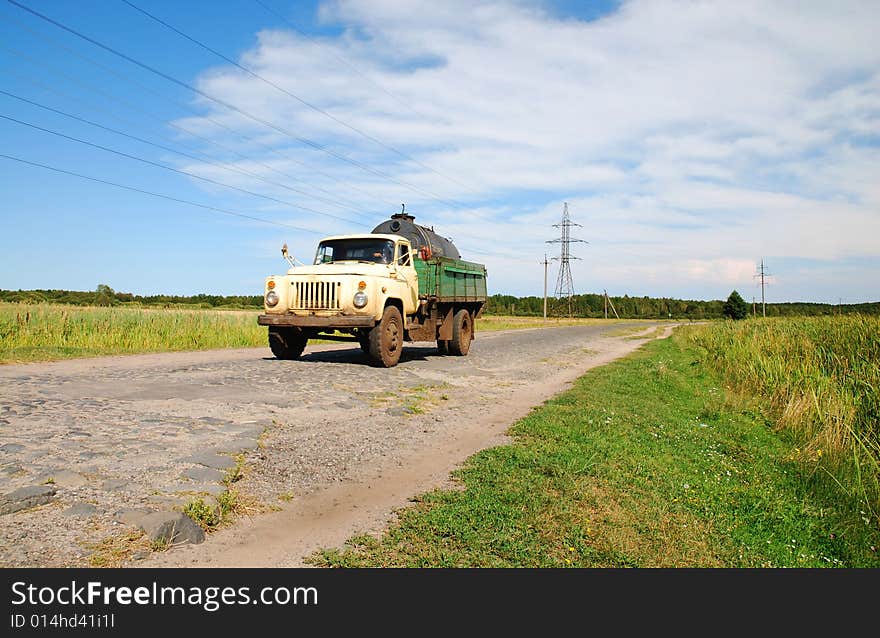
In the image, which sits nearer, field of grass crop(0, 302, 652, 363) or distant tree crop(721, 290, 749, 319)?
field of grass crop(0, 302, 652, 363)

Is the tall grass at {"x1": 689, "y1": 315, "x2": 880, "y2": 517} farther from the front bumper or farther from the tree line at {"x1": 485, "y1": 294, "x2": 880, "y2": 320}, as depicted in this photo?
the tree line at {"x1": 485, "y1": 294, "x2": 880, "y2": 320}

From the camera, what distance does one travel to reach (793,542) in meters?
4.40

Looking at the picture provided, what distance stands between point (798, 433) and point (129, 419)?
872 cm

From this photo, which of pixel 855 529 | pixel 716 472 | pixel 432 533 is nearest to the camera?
pixel 432 533

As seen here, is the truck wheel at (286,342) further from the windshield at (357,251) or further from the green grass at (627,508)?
the green grass at (627,508)

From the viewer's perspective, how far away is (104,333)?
55.9 feet

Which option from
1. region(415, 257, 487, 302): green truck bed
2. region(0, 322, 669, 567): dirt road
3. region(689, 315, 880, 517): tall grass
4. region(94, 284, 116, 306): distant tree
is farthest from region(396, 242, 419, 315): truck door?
region(94, 284, 116, 306): distant tree

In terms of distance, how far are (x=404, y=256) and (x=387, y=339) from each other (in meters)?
2.62

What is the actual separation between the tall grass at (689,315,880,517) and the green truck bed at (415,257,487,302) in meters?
7.21

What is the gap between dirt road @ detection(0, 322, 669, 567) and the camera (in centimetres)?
370

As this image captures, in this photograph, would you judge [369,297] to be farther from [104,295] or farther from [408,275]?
[104,295]

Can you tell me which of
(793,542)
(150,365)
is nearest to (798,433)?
(793,542)
